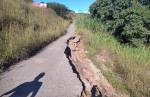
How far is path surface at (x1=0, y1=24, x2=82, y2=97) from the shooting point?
31.0ft

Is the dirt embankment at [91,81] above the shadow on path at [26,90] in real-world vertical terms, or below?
above

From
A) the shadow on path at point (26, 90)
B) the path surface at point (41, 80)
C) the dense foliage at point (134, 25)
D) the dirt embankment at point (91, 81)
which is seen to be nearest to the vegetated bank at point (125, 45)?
the dense foliage at point (134, 25)

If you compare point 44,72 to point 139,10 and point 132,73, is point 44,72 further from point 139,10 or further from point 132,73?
point 139,10

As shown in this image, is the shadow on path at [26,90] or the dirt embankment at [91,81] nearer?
the shadow on path at [26,90]

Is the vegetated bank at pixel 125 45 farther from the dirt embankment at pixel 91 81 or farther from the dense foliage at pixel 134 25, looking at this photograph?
the dirt embankment at pixel 91 81

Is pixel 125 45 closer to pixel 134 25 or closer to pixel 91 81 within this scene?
pixel 134 25

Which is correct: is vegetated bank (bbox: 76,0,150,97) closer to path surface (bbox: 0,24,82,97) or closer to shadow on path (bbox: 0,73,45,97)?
path surface (bbox: 0,24,82,97)

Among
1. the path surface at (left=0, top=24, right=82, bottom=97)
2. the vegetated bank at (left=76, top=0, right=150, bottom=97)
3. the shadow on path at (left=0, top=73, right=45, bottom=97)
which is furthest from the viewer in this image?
the vegetated bank at (left=76, top=0, right=150, bottom=97)

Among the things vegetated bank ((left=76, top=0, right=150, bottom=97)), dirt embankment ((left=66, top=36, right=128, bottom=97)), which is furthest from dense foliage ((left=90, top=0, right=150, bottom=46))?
dirt embankment ((left=66, top=36, right=128, bottom=97))

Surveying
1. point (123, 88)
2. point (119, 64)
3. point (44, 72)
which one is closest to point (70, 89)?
point (123, 88)

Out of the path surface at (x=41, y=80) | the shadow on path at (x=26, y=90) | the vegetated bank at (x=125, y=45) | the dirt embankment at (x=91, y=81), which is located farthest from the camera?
the vegetated bank at (x=125, y=45)

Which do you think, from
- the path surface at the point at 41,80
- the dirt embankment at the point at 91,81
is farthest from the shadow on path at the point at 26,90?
the dirt embankment at the point at 91,81

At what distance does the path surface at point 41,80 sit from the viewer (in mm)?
9438

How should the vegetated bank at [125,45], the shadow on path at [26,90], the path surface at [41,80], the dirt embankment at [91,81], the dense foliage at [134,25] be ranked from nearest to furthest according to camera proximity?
the shadow on path at [26,90], the dirt embankment at [91,81], the path surface at [41,80], the vegetated bank at [125,45], the dense foliage at [134,25]
